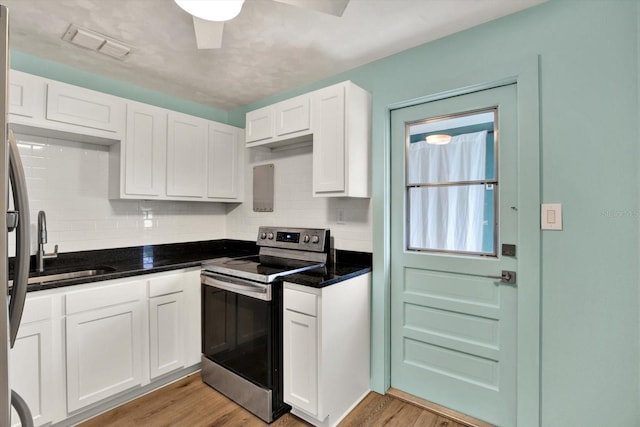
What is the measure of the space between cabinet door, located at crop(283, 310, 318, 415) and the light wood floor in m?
0.19

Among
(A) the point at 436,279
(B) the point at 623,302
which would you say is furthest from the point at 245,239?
(B) the point at 623,302

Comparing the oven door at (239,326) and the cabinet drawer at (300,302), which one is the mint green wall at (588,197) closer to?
the cabinet drawer at (300,302)

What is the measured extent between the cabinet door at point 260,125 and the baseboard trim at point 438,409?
2.15m

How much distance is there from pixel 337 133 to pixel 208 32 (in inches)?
37.5

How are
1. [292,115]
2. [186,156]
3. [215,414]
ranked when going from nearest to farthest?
[215,414] < [292,115] < [186,156]

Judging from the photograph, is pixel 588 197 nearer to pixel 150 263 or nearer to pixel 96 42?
pixel 150 263

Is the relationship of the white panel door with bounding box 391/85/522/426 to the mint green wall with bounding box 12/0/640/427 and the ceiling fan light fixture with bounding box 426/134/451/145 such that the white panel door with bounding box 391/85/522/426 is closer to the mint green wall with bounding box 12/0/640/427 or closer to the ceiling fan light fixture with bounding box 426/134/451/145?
the ceiling fan light fixture with bounding box 426/134/451/145

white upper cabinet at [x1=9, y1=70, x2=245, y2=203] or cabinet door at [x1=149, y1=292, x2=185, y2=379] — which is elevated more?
white upper cabinet at [x1=9, y1=70, x2=245, y2=203]

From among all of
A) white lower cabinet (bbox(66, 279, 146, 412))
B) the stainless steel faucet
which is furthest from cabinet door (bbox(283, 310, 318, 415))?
the stainless steel faucet

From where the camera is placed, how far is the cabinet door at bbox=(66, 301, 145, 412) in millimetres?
1904

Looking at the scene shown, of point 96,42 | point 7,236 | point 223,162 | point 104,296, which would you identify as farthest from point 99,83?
point 7,236

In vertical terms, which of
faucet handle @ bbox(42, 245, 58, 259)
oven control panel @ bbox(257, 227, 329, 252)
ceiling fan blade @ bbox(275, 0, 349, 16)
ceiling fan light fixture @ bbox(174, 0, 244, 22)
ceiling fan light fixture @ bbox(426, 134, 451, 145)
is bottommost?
faucet handle @ bbox(42, 245, 58, 259)

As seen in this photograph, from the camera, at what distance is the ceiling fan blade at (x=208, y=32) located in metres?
1.55

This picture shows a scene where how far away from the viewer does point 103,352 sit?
6.63 ft
